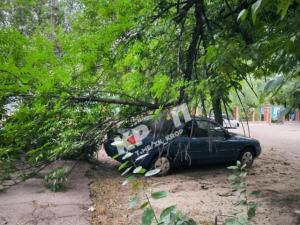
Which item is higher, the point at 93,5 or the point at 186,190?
the point at 93,5

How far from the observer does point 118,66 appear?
149 inches

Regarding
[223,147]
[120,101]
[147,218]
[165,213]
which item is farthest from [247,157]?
[147,218]

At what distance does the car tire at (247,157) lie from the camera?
9954 millimetres

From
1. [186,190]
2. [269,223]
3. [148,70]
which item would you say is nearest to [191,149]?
[186,190]

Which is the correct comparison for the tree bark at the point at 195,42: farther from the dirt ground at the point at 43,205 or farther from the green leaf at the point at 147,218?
the dirt ground at the point at 43,205

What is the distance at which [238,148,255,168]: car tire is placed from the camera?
9954 millimetres

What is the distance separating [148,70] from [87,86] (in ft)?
2.43

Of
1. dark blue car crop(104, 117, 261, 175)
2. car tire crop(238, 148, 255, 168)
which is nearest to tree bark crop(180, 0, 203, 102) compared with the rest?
dark blue car crop(104, 117, 261, 175)

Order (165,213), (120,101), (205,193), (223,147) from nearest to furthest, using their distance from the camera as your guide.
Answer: (165,213), (120,101), (205,193), (223,147)

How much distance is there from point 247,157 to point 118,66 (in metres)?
7.19

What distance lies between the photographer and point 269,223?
5188mm

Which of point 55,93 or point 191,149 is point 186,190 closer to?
point 191,149

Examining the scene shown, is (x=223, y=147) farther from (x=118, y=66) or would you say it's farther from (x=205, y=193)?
(x=118, y=66)

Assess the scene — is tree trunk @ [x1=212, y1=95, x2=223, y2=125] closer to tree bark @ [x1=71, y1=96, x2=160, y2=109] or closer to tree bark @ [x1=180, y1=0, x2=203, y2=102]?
tree bark @ [x1=180, y1=0, x2=203, y2=102]
